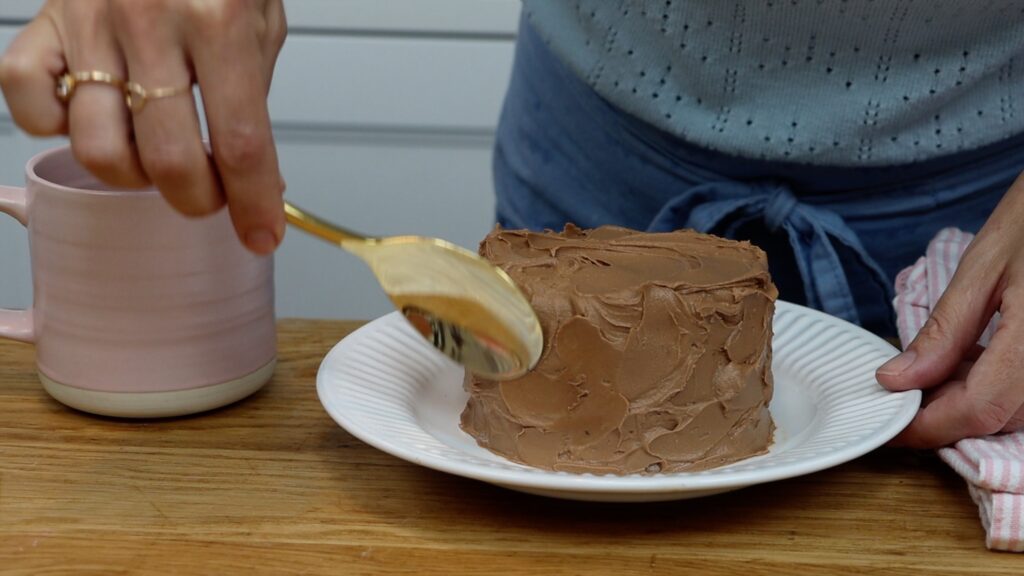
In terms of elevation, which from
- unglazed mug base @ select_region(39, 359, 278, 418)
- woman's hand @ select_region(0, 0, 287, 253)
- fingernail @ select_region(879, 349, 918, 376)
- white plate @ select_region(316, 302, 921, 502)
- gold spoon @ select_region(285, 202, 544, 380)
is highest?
woman's hand @ select_region(0, 0, 287, 253)

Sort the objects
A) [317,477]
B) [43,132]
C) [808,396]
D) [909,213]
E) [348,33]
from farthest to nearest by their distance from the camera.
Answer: [348,33] → [909,213] → [808,396] → [317,477] → [43,132]

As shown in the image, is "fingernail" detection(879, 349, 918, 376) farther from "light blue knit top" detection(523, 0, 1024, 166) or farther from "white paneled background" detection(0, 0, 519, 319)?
"white paneled background" detection(0, 0, 519, 319)

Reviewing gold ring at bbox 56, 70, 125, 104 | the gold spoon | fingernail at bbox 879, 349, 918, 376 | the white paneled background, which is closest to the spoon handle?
the gold spoon

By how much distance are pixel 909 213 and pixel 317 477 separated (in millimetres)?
544

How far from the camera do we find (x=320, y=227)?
2.06 feet

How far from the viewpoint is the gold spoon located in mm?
627

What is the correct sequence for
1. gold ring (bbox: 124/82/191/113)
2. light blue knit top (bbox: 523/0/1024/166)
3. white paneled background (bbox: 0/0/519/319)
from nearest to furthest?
gold ring (bbox: 124/82/191/113), light blue knit top (bbox: 523/0/1024/166), white paneled background (bbox: 0/0/519/319)

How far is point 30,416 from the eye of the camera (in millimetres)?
802

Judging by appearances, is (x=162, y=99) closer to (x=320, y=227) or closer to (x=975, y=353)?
(x=320, y=227)

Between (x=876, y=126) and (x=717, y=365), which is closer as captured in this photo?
(x=717, y=365)

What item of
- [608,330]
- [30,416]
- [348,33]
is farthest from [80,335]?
[348,33]

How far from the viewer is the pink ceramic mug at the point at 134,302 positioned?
749 mm

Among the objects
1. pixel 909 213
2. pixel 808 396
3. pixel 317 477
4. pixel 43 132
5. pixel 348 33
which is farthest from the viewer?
pixel 348 33

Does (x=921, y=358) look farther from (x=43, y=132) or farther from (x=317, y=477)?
(x=43, y=132)
